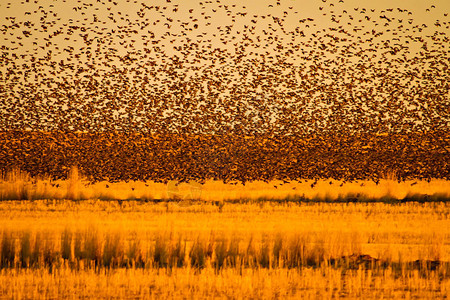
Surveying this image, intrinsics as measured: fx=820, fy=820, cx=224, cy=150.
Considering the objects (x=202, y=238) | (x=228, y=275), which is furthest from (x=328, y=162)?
(x=228, y=275)

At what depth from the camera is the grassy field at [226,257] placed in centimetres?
964

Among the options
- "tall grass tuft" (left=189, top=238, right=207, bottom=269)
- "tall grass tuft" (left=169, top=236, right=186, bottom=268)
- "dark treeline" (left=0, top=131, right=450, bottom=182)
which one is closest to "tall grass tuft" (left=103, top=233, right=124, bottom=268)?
"tall grass tuft" (left=169, top=236, right=186, bottom=268)

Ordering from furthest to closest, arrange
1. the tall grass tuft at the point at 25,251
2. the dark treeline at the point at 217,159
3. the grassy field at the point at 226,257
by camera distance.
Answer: the dark treeline at the point at 217,159 → the tall grass tuft at the point at 25,251 → the grassy field at the point at 226,257

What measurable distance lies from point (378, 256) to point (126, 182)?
776 inches

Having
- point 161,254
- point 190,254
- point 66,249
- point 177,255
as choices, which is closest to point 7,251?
point 66,249

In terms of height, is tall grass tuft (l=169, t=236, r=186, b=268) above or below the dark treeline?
below

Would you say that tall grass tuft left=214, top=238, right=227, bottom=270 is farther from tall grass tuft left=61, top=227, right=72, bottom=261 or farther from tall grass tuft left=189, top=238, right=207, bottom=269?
tall grass tuft left=61, top=227, right=72, bottom=261

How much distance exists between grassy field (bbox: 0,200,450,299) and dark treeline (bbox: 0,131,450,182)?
596 inches

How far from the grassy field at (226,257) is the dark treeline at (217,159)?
1513 cm

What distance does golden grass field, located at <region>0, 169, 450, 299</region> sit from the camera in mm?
9672

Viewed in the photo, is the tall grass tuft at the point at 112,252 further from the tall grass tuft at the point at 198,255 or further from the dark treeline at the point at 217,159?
the dark treeline at the point at 217,159

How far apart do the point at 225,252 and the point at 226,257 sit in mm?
209

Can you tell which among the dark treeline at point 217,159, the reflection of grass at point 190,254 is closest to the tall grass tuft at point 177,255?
the reflection of grass at point 190,254

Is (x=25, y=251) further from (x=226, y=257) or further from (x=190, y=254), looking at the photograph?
(x=226, y=257)
